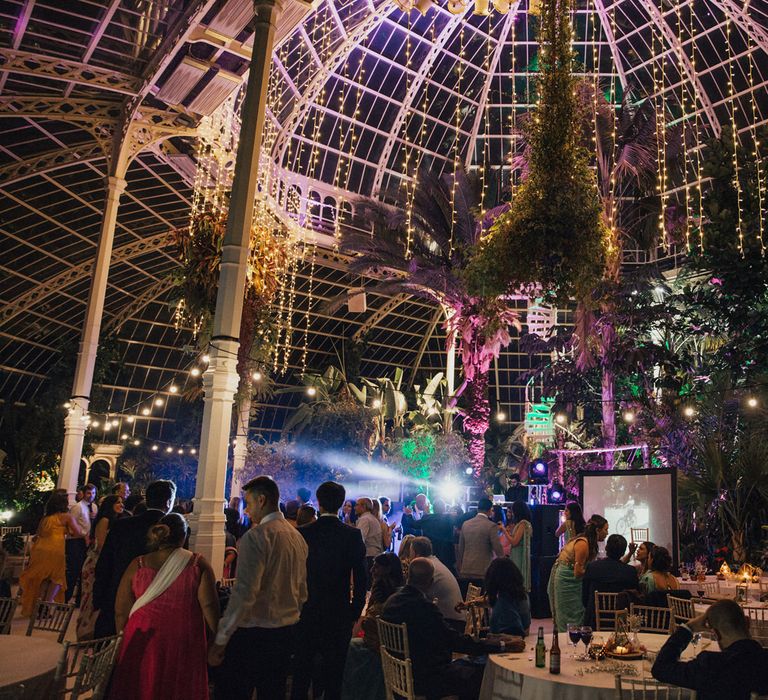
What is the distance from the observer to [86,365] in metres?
12.5

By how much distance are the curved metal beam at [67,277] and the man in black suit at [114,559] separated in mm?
21288

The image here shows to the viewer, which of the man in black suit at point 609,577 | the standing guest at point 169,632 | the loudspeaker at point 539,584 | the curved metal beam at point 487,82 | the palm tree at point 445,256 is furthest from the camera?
the curved metal beam at point 487,82

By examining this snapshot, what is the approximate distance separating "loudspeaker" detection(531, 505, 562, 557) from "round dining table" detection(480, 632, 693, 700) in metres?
7.27

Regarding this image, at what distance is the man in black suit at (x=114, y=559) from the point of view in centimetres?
447

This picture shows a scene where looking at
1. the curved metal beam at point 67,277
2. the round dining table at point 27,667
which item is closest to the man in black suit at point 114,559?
the round dining table at point 27,667

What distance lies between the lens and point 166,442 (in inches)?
1257

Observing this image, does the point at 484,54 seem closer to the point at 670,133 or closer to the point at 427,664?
the point at 670,133

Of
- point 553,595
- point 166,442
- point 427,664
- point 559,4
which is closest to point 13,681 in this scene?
point 427,664

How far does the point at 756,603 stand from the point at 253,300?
7314 mm

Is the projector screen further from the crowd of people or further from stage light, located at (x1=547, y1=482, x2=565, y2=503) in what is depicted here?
the crowd of people

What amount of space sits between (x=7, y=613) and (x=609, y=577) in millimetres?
4635

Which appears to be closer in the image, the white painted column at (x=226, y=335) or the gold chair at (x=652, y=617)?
the gold chair at (x=652, y=617)

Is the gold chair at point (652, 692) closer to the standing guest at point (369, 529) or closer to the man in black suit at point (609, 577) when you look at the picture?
the man in black suit at point (609, 577)

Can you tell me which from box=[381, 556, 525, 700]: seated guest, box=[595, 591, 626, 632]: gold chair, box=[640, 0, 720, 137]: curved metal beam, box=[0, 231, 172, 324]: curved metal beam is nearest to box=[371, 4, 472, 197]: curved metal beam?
box=[640, 0, 720, 137]: curved metal beam
